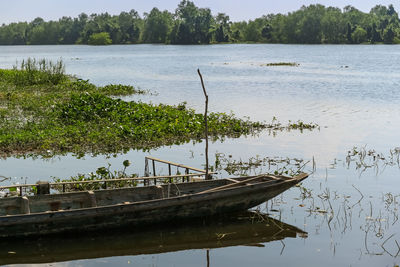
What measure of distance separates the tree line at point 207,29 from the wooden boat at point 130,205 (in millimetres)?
118712

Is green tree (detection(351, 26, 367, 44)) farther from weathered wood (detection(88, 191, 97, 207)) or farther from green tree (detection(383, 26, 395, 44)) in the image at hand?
weathered wood (detection(88, 191, 97, 207))

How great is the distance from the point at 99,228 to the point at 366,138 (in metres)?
12.0

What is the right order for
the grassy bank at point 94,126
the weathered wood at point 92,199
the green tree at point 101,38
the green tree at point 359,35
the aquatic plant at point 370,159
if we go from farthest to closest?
the green tree at point 101,38, the green tree at point 359,35, the grassy bank at point 94,126, the aquatic plant at point 370,159, the weathered wood at point 92,199

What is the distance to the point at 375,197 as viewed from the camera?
12.5 metres

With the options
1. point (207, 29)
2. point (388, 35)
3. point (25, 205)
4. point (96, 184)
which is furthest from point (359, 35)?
point (25, 205)

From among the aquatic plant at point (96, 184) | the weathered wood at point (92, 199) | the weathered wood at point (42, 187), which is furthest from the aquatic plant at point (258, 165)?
the weathered wood at point (42, 187)

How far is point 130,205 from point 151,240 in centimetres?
78

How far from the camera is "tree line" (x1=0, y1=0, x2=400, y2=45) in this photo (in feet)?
422

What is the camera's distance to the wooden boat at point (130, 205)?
9.55m

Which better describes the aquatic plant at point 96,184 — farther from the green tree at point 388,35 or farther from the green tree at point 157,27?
the green tree at point 157,27

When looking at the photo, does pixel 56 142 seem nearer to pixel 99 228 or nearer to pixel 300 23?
pixel 99 228

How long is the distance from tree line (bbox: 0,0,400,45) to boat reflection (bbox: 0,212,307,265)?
391ft

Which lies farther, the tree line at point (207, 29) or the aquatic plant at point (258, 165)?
the tree line at point (207, 29)

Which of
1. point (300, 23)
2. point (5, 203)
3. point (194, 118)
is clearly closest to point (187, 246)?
point (5, 203)
